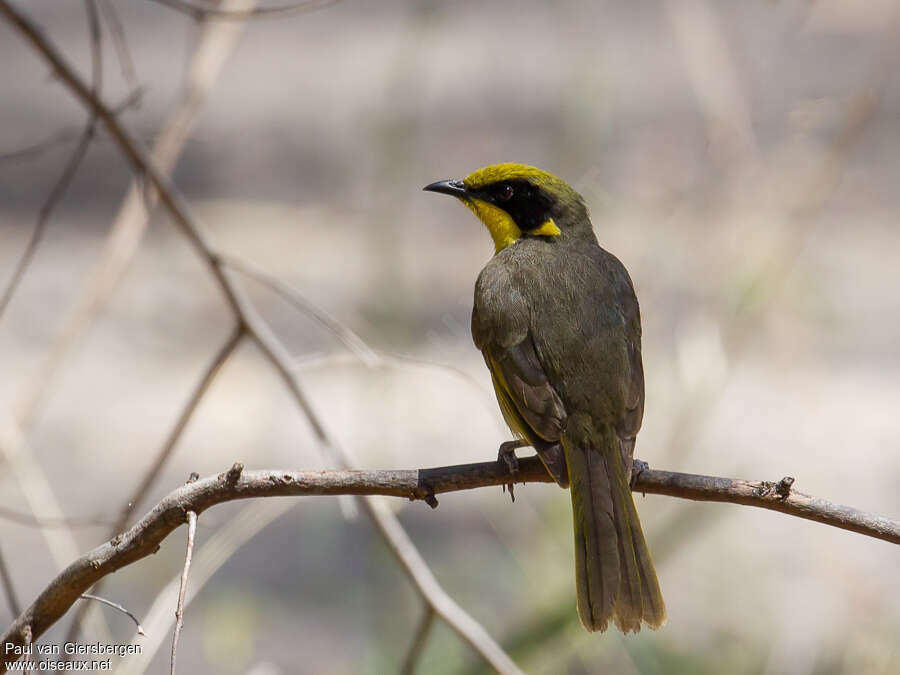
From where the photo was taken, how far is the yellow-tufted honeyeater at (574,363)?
10.2 feet

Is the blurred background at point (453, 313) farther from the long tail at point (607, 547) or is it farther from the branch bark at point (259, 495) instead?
the branch bark at point (259, 495)

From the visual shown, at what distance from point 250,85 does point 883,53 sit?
647 centimetres

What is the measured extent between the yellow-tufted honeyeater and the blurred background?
0.27 meters

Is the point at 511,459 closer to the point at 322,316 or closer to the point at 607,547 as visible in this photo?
the point at 607,547

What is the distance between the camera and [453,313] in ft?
23.9

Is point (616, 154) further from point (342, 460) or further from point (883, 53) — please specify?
point (342, 460)

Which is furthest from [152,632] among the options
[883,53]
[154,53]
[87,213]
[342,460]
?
[154,53]

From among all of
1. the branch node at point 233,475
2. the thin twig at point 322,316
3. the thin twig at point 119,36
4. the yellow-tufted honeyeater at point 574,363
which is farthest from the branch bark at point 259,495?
the thin twig at point 119,36

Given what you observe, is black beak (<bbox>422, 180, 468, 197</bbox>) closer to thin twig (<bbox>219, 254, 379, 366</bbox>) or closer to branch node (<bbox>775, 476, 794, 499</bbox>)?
thin twig (<bbox>219, 254, 379, 366</bbox>)

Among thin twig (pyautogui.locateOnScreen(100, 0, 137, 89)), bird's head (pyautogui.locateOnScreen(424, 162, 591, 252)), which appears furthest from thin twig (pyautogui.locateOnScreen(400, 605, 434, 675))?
thin twig (pyautogui.locateOnScreen(100, 0, 137, 89))

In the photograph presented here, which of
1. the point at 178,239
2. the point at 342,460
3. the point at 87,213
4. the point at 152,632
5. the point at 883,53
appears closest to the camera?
the point at 152,632

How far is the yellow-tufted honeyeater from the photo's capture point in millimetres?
3109

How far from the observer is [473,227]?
8.93m

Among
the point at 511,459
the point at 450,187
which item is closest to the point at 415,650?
the point at 511,459
